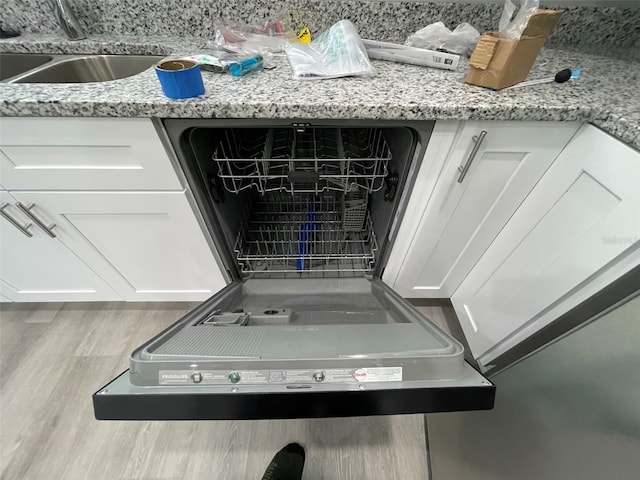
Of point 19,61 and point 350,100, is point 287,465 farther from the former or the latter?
point 19,61

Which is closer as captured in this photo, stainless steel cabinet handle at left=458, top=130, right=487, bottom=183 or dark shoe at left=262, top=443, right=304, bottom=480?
stainless steel cabinet handle at left=458, top=130, right=487, bottom=183

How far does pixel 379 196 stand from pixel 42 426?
1.59m

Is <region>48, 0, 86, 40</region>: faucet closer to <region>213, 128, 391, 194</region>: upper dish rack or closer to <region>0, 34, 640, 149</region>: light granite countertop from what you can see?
<region>0, 34, 640, 149</region>: light granite countertop

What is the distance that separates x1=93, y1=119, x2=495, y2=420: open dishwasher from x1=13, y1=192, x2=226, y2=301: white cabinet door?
86 millimetres

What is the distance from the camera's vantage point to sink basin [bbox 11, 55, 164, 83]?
113 centimetres

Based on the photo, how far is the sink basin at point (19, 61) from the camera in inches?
45.7

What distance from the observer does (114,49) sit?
116 centimetres

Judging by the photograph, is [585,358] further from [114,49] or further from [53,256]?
[114,49]

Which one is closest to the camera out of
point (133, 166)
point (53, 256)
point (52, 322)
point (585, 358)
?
point (585, 358)

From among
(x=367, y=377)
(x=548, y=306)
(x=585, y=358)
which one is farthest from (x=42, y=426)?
(x=548, y=306)

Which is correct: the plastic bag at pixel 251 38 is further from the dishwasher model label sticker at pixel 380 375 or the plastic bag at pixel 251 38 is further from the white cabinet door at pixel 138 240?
the dishwasher model label sticker at pixel 380 375

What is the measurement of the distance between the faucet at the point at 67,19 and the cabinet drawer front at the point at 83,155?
0.65 meters

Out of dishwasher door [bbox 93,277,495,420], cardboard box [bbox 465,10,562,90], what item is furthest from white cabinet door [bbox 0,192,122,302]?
cardboard box [bbox 465,10,562,90]

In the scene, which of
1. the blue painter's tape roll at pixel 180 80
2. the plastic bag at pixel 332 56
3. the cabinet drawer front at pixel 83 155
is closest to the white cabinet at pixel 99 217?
the cabinet drawer front at pixel 83 155
